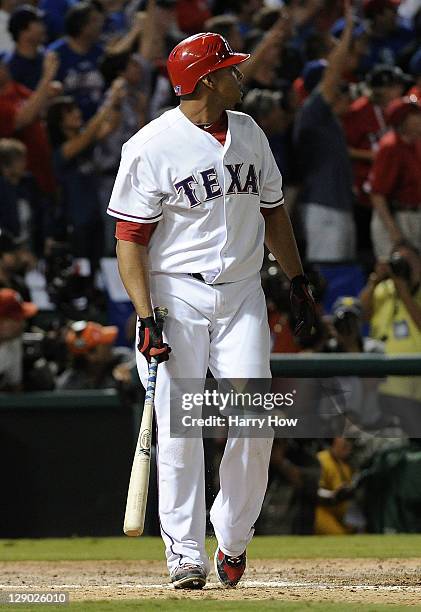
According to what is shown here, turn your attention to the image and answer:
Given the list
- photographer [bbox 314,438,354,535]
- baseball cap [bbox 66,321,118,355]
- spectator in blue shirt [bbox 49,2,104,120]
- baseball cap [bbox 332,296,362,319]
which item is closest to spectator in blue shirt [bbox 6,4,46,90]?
spectator in blue shirt [bbox 49,2,104,120]

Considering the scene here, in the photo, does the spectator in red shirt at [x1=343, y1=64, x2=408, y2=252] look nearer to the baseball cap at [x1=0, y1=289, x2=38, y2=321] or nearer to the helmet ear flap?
the baseball cap at [x1=0, y1=289, x2=38, y2=321]

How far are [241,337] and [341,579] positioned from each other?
3.91 feet

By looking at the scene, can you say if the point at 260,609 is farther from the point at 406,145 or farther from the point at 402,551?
the point at 406,145

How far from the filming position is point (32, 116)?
902cm

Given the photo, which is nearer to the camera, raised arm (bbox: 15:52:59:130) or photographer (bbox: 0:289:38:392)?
photographer (bbox: 0:289:38:392)

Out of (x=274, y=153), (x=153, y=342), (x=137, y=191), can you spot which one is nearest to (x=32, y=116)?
(x=274, y=153)

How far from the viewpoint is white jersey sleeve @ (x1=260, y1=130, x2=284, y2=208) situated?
15.1ft

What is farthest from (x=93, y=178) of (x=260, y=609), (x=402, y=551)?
(x=260, y=609)

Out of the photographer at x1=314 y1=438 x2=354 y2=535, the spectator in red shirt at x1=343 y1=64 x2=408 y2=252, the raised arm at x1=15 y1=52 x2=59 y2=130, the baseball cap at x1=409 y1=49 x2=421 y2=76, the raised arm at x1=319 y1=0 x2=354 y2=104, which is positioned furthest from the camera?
the baseball cap at x1=409 y1=49 x2=421 y2=76

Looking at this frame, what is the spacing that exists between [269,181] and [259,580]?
5.27ft

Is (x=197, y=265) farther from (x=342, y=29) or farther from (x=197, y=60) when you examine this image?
(x=342, y=29)

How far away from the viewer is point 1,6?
10.2m

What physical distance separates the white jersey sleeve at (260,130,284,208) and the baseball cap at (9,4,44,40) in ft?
16.9

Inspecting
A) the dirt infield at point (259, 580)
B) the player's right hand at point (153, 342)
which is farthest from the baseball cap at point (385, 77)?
the player's right hand at point (153, 342)
